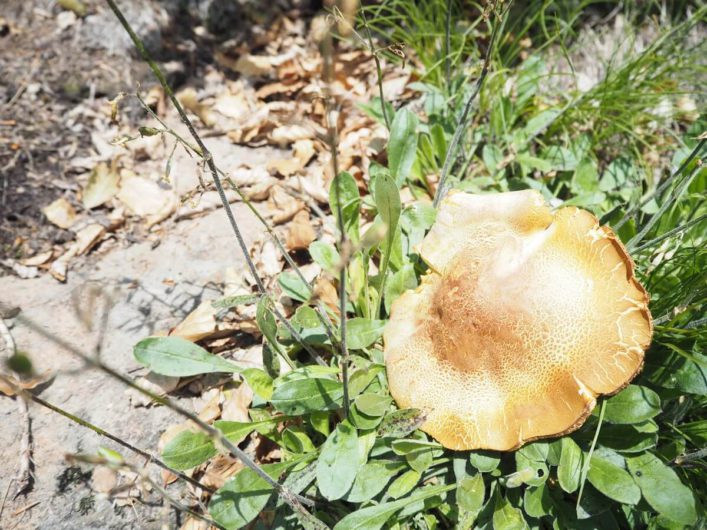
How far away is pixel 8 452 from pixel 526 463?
6.98 feet

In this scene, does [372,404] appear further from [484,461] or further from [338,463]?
[484,461]

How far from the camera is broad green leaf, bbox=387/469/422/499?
6.34ft

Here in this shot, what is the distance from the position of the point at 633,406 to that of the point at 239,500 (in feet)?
4.74

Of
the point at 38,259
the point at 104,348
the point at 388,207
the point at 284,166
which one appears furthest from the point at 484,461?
the point at 38,259

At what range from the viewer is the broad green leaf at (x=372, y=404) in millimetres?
1979

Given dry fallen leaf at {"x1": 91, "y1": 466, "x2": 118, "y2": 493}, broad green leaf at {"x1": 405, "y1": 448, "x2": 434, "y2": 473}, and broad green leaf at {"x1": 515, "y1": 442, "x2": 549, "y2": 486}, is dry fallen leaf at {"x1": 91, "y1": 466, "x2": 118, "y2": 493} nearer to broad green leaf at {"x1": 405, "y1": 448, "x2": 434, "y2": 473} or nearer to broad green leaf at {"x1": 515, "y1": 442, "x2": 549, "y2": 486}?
broad green leaf at {"x1": 405, "y1": 448, "x2": 434, "y2": 473}

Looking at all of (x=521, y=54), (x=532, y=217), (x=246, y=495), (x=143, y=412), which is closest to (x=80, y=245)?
(x=143, y=412)

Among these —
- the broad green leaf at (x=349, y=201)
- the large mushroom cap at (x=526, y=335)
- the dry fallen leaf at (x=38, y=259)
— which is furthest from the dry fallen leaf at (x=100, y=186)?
the large mushroom cap at (x=526, y=335)

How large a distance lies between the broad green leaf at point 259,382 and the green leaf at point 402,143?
46.0 inches

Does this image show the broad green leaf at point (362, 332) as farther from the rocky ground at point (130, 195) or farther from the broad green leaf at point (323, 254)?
the rocky ground at point (130, 195)

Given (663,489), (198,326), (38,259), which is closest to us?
(663,489)

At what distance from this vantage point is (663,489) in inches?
69.2

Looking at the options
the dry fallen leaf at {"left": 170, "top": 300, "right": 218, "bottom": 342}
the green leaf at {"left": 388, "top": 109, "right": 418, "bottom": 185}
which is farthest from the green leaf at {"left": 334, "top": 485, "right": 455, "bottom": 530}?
the green leaf at {"left": 388, "top": 109, "right": 418, "bottom": 185}

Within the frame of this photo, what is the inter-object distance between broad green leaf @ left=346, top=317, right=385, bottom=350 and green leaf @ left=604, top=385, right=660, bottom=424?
3.04 ft
